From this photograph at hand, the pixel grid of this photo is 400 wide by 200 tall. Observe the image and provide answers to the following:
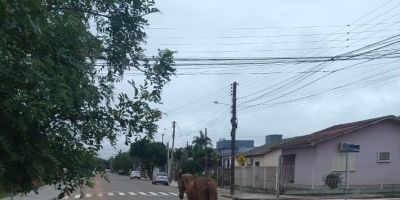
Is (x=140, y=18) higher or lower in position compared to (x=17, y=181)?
higher

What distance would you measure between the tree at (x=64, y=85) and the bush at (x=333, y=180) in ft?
103

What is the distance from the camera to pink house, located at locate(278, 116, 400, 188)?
40.2 metres

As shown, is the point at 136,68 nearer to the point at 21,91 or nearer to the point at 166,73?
the point at 166,73

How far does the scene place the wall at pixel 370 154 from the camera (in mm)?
40250

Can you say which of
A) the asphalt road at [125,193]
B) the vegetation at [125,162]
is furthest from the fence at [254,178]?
the vegetation at [125,162]

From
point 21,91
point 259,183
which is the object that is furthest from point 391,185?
point 21,91

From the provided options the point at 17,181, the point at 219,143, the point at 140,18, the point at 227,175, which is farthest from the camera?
the point at 219,143

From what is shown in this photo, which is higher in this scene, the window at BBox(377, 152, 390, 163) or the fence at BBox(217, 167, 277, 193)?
the window at BBox(377, 152, 390, 163)

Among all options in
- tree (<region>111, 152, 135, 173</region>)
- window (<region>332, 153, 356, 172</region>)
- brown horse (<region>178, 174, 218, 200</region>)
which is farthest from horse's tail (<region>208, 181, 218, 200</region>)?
tree (<region>111, 152, 135, 173</region>)

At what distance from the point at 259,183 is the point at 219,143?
57.6 m

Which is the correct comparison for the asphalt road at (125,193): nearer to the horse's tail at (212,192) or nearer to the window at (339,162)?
the window at (339,162)

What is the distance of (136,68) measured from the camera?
28.9ft

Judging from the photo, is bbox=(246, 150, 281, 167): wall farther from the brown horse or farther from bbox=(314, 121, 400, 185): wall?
the brown horse

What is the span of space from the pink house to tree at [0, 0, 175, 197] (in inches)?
1275
